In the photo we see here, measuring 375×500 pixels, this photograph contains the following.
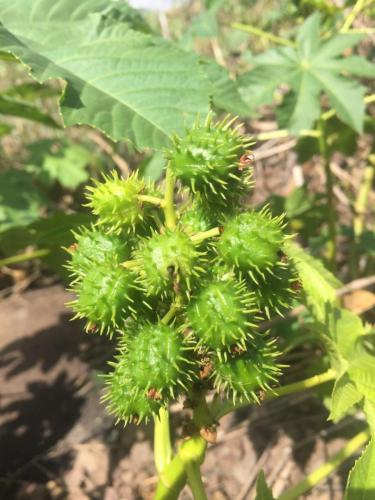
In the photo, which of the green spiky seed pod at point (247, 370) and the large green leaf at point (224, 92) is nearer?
the green spiky seed pod at point (247, 370)

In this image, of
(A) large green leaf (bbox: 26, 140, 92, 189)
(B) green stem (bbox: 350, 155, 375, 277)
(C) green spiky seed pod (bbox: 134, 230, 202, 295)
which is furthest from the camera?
(A) large green leaf (bbox: 26, 140, 92, 189)

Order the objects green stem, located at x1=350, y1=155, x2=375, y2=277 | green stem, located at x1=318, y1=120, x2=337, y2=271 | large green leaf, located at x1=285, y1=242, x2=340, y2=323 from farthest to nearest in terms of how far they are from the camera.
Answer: green stem, located at x1=350, y1=155, x2=375, y2=277 < green stem, located at x1=318, y1=120, x2=337, y2=271 < large green leaf, located at x1=285, y1=242, x2=340, y2=323

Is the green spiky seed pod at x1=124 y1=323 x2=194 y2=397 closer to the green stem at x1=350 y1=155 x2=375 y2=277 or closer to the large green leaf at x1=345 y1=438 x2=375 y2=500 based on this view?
the large green leaf at x1=345 y1=438 x2=375 y2=500

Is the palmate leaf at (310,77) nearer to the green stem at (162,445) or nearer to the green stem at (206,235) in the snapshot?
the green stem at (206,235)

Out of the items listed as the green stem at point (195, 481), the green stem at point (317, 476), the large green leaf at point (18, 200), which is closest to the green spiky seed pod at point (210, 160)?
the green stem at point (195, 481)

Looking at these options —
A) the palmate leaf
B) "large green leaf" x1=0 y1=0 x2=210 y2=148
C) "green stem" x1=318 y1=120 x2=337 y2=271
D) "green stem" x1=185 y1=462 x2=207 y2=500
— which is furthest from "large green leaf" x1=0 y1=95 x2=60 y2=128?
"green stem" x1=185 y1=462 x2=207 y2=500

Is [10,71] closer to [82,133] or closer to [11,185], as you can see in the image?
[82,133]

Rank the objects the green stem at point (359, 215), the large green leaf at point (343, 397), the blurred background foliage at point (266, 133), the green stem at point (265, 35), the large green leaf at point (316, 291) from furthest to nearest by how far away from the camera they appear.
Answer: the green stem at point (359, 215) < the green stem at point (265, 35) < the blurred background foliage at point (266, 133) < the large green leaf at point (316, 291) < the large green leaf at point (343, 397)

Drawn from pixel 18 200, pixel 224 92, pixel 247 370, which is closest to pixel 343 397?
pixel 247 370
